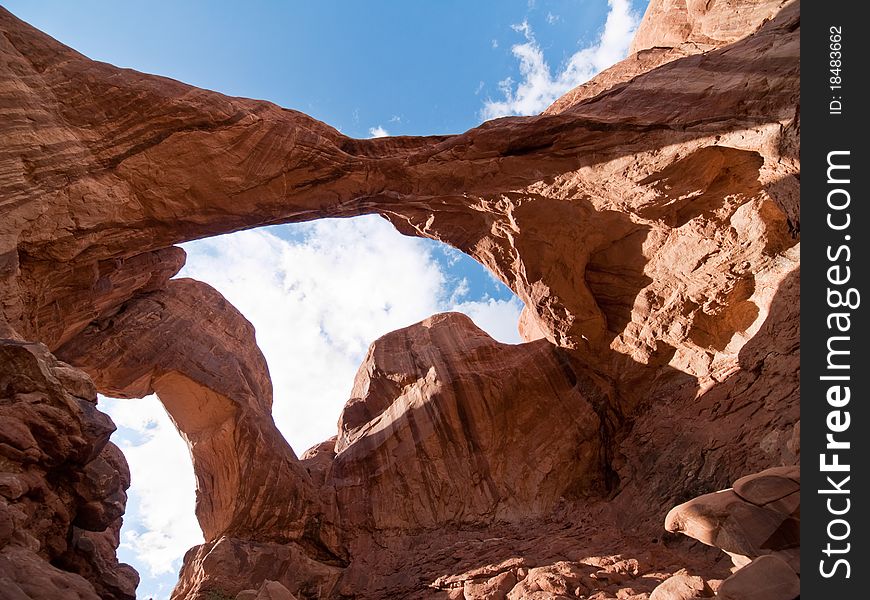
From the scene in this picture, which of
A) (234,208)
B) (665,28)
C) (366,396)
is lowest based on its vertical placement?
(366,396)

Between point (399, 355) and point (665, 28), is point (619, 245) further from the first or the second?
point (399, 355)

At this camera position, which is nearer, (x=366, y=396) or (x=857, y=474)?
(x=857, y=474)

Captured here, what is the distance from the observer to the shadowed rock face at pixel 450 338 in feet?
36.7

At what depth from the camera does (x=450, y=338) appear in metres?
20.7

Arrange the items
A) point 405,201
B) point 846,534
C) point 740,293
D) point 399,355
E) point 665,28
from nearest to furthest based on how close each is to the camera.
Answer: point 846,534 < point 740,293 < point 405,201 < point 665,28 < point 399,355

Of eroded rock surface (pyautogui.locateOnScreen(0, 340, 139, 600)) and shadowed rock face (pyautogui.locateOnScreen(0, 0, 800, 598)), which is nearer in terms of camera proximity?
eroded rock surface (pyautogui.locateOnScreen(0, 340, 139, 600))

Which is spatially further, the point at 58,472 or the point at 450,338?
the point at 450,338

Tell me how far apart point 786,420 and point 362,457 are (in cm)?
1225

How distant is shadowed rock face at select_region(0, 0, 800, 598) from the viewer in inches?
441

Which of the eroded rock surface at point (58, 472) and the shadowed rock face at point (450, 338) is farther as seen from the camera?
the shadowed rock face at point (450, 338)

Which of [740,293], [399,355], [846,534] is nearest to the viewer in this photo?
[846,534]

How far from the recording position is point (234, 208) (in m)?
14.8

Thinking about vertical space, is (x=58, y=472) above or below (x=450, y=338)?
below

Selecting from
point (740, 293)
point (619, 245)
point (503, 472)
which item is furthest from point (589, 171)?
point (503, 472)
